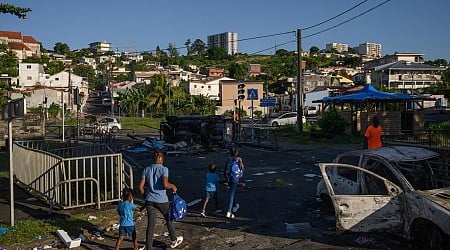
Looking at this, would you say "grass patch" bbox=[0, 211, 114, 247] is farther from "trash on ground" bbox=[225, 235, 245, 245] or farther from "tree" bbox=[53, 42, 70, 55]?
"tree" bbox=[53, 42, 70, 55]

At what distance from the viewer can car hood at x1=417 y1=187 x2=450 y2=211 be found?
6110 mm

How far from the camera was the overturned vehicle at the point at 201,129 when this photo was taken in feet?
76.0

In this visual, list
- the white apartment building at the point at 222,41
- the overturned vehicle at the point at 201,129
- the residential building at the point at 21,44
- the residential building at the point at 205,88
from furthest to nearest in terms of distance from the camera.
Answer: the residential building at the point at 21,44 < the residential building at the point at 205,88 < the white apartment building at the point at 222,41 < the overturned vehicle at the point at 201,129

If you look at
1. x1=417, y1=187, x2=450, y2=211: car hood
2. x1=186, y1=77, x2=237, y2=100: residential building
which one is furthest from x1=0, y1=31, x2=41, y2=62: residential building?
x1=417, y1=187, x2=450, y2=211: car hood

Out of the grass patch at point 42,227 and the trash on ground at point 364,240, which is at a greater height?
the trash on ground at point 364,240

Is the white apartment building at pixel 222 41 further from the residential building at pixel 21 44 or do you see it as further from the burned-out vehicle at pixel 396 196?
the residential building at pixel 21 44

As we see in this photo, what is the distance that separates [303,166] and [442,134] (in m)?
5.07

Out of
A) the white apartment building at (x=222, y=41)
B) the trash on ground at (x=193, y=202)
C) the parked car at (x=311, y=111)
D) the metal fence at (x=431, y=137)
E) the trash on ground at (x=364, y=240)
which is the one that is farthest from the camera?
the parked car at (x=311, y=111)

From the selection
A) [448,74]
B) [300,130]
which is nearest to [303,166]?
[300,130]

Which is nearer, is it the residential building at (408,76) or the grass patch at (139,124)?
the grass patch at (139,124)

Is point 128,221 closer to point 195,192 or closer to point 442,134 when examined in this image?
point 195,192

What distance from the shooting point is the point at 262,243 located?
7.22 m

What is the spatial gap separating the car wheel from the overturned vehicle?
1681 cm

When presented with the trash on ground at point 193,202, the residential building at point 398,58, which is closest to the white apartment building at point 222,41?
Answer: the trash on ground at point 193,202
